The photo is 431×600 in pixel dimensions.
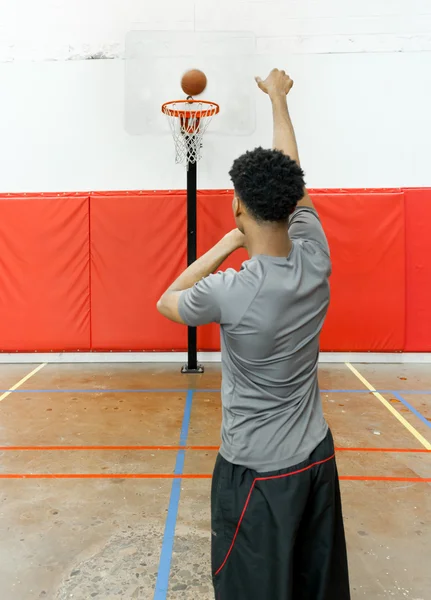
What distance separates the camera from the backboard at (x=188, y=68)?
6.86 metres

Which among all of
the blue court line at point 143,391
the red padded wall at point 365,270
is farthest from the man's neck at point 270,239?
the red padded wall at point 365,270

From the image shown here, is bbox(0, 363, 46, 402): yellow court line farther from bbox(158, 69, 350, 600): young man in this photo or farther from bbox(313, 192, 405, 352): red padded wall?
bbox(158, 69, 350, 600): young man

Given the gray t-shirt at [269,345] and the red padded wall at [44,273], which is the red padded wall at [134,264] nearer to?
the red padded wall at [44,273]

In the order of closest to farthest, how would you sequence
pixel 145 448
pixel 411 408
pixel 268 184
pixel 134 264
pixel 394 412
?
pixel 268 184, pixel 145 448, pixel 394 412, pixel 411 408, pixel 134 264

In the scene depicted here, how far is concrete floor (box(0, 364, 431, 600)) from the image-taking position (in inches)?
109

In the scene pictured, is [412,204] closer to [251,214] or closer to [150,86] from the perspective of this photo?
[150,86]

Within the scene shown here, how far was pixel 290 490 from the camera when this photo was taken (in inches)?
58.4

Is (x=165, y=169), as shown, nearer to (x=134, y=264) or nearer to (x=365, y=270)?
(x=134, y=264)

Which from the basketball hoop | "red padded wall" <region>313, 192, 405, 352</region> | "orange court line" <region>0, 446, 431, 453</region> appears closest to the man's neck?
"orange court line" <region>0, 446, 431, 453</region>

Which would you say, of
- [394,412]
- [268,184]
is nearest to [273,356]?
[268,184]

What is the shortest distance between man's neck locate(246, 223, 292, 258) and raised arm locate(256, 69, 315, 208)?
0.94 ft

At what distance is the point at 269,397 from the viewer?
4.90ft

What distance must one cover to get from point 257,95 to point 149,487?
5482mm

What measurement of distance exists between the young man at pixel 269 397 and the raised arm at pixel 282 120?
0.29 meters
